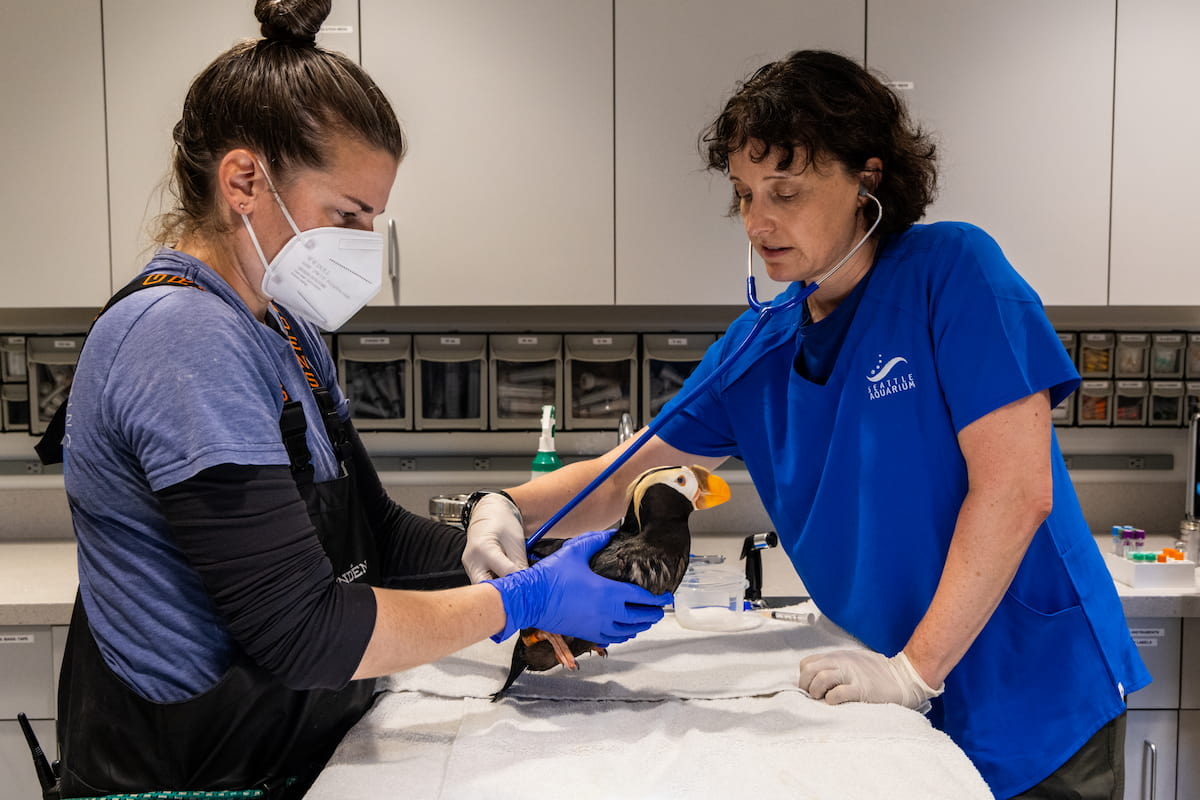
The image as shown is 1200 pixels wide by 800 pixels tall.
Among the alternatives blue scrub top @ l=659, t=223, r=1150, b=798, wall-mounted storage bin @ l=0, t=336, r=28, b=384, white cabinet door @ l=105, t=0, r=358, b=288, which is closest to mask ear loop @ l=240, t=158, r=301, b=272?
blue scrub top @ l=659, t=223, r=1150, b=798

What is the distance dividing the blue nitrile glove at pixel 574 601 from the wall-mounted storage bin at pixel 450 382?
1454 millimetres

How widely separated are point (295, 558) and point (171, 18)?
1.79m

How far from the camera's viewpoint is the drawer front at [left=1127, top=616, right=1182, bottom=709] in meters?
2.00

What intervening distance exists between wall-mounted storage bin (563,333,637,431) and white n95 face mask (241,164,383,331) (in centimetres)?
138

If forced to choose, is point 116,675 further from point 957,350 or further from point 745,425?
point 957,350

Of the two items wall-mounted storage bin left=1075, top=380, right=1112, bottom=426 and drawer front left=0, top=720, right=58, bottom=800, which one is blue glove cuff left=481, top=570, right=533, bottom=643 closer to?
drawer front left=0, top=720, right=58, bottom=800

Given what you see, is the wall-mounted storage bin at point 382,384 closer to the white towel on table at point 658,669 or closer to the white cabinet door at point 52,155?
the white cabinet door at point 52,155

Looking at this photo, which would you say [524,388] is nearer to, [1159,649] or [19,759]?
[19,759]

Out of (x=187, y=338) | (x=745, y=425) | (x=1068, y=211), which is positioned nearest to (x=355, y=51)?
(x=745, y=425)

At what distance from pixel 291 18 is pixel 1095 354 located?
2.27m

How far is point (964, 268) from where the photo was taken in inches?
46.9

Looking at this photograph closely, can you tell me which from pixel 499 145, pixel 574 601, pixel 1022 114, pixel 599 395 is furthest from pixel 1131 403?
pixel 574 601

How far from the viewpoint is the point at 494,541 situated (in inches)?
49.2

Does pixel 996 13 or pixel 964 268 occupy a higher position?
pixel 996 13
